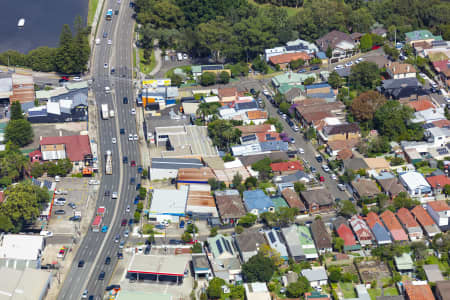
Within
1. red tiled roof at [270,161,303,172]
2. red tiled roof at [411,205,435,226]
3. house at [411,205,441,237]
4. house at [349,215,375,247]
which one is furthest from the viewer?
red tiled roof at [270,161,303,172]

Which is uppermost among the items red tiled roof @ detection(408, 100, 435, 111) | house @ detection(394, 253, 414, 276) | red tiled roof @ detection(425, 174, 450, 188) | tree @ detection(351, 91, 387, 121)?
tree @ detection(351, 91, 387, 121)

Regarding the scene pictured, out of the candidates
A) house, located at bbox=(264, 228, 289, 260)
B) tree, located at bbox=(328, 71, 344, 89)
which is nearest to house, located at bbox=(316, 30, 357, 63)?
tree, located at bbox=(328, 71, 344, 89)

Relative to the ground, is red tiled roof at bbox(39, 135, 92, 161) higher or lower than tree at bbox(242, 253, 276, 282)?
higher

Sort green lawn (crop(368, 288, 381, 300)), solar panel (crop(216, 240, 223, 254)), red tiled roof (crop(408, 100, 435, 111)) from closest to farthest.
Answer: green lawn (crop(368, 288, 381, 300)), solar panel (crop(216, 240, 223, 254)), red tiled roof (crop(408, 100, 435, 111))

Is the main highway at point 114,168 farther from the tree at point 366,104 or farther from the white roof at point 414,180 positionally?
the white roof at point 414,180

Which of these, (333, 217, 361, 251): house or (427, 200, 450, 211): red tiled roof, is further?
(427, 200, 450, 211): red tiled roof

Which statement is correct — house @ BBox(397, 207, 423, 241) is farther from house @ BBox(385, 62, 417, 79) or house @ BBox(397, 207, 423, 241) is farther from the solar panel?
house @ BBox(385, 62, 417, 79)

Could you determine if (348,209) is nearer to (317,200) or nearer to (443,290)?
(317,200)
